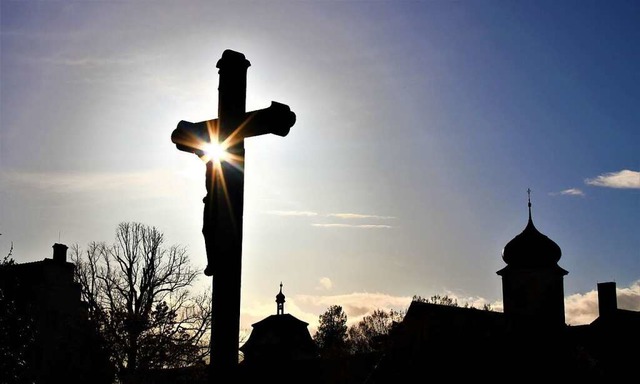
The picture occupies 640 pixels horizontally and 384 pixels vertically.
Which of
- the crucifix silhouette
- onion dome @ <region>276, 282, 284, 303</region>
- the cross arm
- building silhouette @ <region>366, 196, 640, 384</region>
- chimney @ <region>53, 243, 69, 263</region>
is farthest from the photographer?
onion dome @ <region>276, 282, 284, 303</region>

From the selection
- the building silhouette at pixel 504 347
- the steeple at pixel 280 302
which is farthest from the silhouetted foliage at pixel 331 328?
the building silhouette at pixel 504 347

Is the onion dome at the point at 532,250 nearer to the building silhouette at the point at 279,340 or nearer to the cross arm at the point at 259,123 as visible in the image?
the building silhouette at the point at 279,340

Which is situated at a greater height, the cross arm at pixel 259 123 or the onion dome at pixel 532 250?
the onion dome at pixel 532 250

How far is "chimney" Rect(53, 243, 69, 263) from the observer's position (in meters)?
43.2

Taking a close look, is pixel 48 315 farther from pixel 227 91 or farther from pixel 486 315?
pixel 227 91

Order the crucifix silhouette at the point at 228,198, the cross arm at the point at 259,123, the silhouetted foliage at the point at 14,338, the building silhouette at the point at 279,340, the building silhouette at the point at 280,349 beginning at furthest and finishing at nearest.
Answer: the building silhouette at the point at 279,340 < the building silhouette at the point at 280,349 < the silhouetted foliage at the point at 14,338 < the cross arm at the point at 259,123 < the crucifix silhouette at the point at 228,198

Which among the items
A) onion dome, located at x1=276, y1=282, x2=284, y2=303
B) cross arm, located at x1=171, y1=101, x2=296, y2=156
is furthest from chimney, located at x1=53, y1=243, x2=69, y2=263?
cross arm, located at x1=171, y1=101, x2=296, y2=156

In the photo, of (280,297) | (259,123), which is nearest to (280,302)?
(280,297)

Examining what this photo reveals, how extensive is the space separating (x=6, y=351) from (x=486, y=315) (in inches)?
1015

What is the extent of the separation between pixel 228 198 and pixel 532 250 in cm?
5093

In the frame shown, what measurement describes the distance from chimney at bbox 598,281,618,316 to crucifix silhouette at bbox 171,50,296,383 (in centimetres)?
5197

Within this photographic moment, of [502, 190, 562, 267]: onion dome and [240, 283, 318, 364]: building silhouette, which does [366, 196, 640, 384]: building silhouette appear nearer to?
[502, 190, 562, 267]: onion dome

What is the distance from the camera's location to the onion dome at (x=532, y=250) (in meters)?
53.1

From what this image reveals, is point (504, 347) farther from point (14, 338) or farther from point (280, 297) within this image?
→ point (280, 297)
